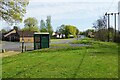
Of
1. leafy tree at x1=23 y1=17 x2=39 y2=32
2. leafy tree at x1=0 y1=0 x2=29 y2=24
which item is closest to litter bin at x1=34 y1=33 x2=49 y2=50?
leafy tree at x1=0 y1=0 x2=29 y2=24

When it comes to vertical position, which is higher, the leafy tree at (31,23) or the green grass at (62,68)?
the leafy tree at (31,23)

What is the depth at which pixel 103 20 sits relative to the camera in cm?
8925

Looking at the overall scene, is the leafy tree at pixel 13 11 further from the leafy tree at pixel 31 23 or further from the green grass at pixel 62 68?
the leafy tree at pixel 31 23

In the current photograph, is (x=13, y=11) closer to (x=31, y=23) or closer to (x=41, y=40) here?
(x=41, y=40)

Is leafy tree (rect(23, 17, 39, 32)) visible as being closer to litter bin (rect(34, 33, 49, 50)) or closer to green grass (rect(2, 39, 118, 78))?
litter bin (rect(34, 33, 49, 50))

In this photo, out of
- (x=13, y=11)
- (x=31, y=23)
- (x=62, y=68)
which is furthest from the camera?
(x=31, y=23)

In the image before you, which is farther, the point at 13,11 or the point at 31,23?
the point at 31,23

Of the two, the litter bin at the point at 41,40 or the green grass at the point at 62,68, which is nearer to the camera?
the green grass at the point at 62,68

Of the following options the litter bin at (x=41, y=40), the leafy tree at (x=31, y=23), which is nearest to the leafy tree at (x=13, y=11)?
the litter bin at (x=41, y=40)

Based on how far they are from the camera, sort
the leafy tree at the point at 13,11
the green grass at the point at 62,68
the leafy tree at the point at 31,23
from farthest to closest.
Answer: the leafy tree at the point at 31,23, the leafy tree at the point at 13,11, the green grass at the point at 62,68

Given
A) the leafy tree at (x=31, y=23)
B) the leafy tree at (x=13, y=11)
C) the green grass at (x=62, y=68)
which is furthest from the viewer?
the leafy tree at (x=31, y=23)

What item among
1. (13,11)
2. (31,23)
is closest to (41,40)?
(13,11)

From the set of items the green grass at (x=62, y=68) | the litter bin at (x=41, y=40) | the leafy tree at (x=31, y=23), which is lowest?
the green grass at (x=62, y=68)

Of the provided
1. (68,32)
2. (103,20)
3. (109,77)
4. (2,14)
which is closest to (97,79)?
(109,77)
